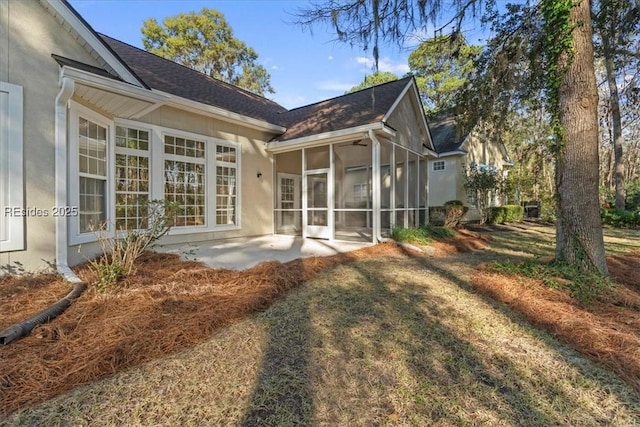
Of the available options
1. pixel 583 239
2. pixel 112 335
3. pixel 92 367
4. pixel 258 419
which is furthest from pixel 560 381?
pixel 112 335

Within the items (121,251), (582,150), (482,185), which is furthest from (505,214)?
(121,251)

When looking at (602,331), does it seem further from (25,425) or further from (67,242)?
(67,242)

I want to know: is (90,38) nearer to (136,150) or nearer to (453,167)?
(136,150)

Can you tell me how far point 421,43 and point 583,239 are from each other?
4942 mm

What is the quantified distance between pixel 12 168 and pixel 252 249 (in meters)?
4.41

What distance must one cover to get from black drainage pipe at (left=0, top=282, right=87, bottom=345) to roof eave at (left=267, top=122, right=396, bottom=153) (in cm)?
652

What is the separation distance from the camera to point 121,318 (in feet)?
10.2

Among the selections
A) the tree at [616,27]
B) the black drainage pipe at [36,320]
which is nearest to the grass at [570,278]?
the tree at [616,27]

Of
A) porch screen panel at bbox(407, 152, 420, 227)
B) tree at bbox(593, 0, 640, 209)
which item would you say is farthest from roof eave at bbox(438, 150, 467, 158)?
tree at bbox(593, 0, 640, 209)

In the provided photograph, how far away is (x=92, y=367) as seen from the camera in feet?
7.73

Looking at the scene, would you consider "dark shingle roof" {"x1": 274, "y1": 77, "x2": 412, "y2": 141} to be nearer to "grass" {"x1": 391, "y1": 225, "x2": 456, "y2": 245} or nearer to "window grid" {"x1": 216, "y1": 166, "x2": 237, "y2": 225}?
"window grid" {"x1": 216, "y1": 166, "x2": 237, "y2": 225}

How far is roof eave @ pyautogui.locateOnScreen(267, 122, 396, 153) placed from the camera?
25.8ft

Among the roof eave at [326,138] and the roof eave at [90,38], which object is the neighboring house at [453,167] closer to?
the roof eave at [326,138]

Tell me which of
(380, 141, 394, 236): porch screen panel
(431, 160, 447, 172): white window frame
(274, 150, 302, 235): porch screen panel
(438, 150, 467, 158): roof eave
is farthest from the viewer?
(431, 160, 447, 172): white window frame
